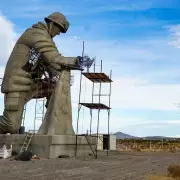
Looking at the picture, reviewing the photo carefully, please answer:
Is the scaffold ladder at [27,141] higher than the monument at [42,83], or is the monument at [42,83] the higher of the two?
the monument at [42,83]

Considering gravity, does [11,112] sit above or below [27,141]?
above

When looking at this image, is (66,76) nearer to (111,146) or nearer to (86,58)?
(86,58)

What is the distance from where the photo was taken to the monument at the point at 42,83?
28094 mm

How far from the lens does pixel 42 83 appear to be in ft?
108

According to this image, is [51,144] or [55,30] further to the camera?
[55,30]

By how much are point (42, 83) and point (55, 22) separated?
5.24 metres

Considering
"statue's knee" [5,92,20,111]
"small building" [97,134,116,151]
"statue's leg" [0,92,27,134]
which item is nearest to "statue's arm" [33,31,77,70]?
"statue's knee" [5,92,20,111]

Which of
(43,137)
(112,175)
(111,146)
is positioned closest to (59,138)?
(43,137)

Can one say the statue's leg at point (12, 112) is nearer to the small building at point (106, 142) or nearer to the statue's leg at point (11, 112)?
the statue's leg at point (11, 112)

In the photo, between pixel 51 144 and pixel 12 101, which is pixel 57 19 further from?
pixel 51 144

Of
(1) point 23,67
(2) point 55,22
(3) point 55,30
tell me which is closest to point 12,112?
(1) point 23,67

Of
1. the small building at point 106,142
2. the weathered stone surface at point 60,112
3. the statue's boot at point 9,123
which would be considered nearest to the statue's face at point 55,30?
the weathered stone surface at point 60,112

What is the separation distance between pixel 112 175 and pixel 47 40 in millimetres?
15896

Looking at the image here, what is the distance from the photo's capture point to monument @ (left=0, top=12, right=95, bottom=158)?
28094mm
